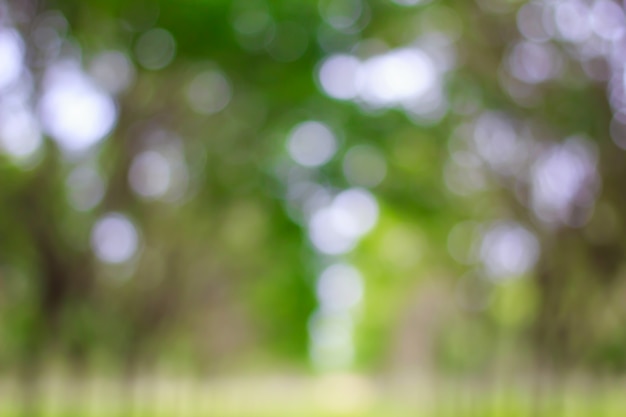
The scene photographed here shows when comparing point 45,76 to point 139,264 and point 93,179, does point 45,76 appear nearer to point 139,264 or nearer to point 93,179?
point 93,179

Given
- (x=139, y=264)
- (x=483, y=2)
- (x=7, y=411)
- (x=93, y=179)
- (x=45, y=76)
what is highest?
(x=483, y=2)

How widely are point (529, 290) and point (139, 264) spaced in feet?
18.2

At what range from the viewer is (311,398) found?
69.7 ft

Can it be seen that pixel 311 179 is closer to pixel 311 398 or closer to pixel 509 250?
pixel 509 250

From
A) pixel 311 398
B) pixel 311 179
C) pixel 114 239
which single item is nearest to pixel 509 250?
pixel 311 179

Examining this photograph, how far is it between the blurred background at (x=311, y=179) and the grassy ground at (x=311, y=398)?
2.5 inches

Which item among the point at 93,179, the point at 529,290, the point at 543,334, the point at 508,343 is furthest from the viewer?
the point at 508,343

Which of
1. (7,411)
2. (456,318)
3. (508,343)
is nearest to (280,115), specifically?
(7,411)

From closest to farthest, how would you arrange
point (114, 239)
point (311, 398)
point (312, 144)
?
1. point (312, 144)
2. point (114, 239)
3. point (311, 398)

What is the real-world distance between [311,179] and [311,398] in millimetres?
14798

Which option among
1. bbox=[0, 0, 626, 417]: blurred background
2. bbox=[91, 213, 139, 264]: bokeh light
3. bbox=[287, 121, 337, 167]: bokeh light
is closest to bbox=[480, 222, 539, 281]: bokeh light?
bbox=[0, 0, 626, 417]: blurred background

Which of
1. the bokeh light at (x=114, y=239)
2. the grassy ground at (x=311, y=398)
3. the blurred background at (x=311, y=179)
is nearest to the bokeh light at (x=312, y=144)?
the blurred background at (x=311, y=179)

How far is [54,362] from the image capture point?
390 inches

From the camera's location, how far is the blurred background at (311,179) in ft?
17.8
